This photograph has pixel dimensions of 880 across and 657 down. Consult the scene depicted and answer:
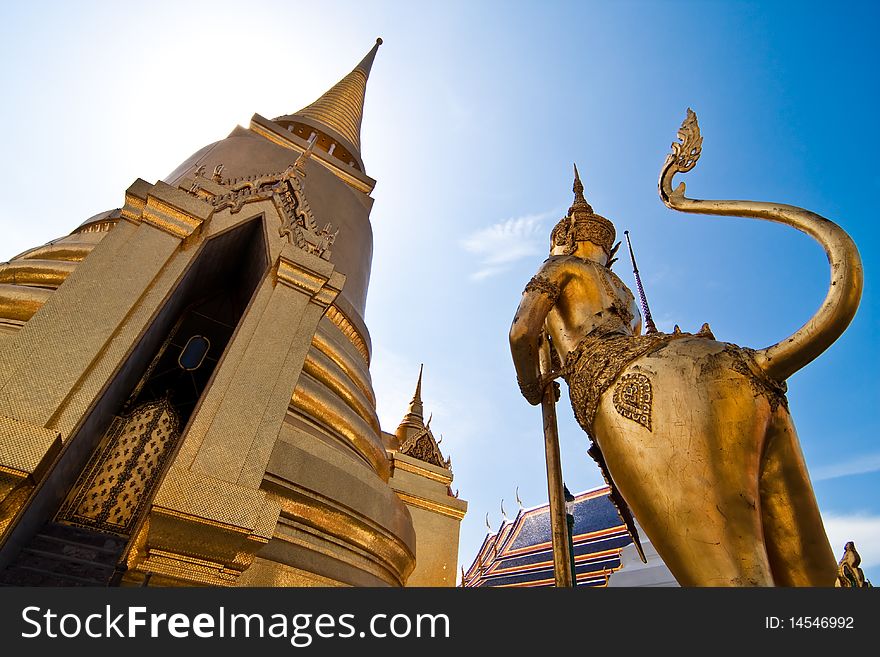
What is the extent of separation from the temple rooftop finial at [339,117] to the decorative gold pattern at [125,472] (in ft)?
27.7

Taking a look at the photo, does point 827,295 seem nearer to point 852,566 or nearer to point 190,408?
point 190,408

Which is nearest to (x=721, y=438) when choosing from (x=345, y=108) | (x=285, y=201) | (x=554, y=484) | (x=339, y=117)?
(x=554, y=484)

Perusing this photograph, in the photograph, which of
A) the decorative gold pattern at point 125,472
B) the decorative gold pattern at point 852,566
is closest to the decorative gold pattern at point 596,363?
the decorative gold pattern at point 125,472

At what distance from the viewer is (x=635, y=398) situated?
66.1 inches

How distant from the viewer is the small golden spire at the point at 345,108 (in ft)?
38.1

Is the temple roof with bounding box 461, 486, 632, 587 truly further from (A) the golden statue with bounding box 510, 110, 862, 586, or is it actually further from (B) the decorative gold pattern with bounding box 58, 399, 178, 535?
(A) the golden statue with bounding box 510, 110, 862, 586

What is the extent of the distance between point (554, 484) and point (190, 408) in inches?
130

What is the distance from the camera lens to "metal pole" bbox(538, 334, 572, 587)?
1926mm

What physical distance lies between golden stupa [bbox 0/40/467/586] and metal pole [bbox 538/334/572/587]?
1.54 meters

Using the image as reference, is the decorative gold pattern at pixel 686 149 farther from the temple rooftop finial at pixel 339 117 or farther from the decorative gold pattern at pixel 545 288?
the temple rooftop finial at pixel 339 117

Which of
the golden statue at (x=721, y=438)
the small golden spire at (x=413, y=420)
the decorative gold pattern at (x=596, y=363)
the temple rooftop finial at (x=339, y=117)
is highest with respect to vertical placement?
the temple rooftop finial at (x=339, y=117)

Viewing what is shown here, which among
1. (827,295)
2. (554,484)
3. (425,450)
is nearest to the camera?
(827,295)

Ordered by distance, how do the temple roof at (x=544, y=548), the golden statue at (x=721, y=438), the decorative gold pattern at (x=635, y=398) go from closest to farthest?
the golden statue at (x=721, y=438) < the decorative gold pattern at (x=635, y=398) < the temple roof at (x=544, y=548)

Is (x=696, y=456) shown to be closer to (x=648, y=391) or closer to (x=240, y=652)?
(x=648, y=391)
